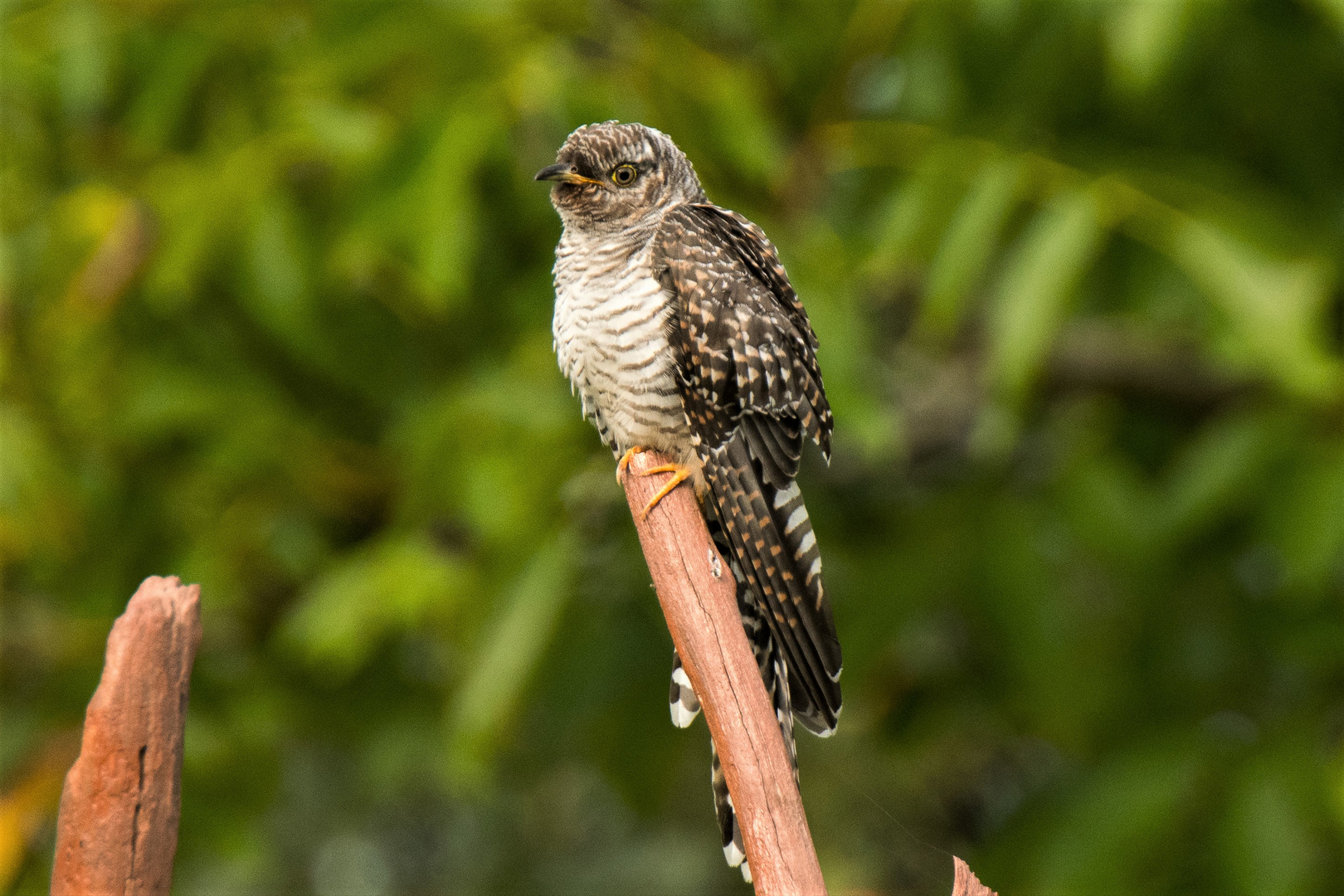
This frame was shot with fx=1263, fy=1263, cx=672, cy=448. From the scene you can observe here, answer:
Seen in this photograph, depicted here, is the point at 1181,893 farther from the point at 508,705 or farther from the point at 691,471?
the point at 691,471

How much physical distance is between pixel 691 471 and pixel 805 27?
2.57 m

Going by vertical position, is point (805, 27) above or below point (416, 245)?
above

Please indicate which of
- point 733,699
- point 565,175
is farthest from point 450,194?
point 733,699

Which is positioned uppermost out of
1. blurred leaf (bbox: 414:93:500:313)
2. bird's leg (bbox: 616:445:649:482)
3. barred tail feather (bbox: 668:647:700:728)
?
blurred leaf (bbox: 414:93:500:313)

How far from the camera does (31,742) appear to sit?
3.76 m

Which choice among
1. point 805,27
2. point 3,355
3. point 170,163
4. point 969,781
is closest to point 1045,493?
point 969,781

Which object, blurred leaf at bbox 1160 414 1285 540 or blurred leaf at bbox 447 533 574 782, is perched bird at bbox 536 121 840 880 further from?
blurred leaf at bbox 1160 414 1285 540

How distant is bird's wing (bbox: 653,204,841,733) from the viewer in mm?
1778

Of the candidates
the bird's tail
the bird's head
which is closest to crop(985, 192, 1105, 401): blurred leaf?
the bird's head

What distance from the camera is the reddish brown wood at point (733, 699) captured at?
1.45m

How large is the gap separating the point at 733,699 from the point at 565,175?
0.83 meters

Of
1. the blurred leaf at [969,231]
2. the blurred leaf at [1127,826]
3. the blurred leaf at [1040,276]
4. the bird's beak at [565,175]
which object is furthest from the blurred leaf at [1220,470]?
the bird's beak at [565,175]

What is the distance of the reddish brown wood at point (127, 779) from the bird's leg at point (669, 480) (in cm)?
61

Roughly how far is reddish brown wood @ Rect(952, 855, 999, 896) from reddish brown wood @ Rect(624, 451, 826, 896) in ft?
0.49
